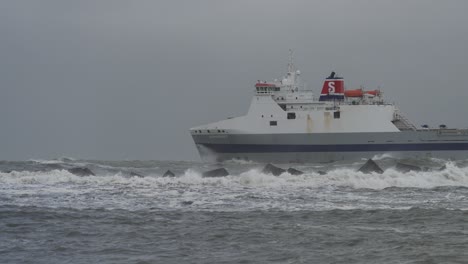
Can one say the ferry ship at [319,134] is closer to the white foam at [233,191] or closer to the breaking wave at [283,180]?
the white foam at [233,191]

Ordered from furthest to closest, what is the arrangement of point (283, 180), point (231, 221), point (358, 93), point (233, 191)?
point (358, 93)
point (283, 180)
point (233, 191)
point (231, 221)

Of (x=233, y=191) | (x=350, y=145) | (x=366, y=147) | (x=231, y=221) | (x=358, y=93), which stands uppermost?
(x=358, y=93)

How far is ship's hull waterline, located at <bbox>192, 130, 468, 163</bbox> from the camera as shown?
137ft

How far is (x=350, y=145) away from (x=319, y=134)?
2.15m

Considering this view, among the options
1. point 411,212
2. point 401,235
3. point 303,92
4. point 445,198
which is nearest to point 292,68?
point 303,92

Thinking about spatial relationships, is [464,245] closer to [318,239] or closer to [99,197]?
[318,239]

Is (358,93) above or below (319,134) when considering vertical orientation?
above

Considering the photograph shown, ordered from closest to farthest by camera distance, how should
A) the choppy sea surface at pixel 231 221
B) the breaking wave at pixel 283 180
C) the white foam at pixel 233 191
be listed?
the choppy sea surface at pixel 231 221 < the white foam at pixel 233 191 < the breaking wave at pixel 283 180

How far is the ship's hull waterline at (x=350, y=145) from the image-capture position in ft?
137

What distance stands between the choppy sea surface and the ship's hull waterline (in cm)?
1897

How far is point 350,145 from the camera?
41719 millimetres

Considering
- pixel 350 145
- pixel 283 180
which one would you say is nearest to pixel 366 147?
pixel 350 145

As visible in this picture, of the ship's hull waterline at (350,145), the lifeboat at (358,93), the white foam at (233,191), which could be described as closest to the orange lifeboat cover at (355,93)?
the lifeboat at (358,93)

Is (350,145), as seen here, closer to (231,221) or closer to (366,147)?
(366,147)
